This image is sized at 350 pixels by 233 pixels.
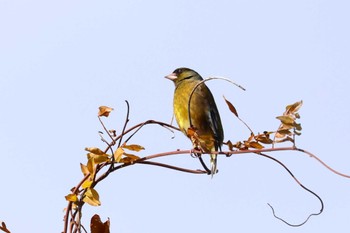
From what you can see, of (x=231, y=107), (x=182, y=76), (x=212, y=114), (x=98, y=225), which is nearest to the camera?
(x=98, y=225)

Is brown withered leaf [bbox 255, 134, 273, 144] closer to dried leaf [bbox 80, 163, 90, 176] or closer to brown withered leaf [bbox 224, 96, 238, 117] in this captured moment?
brown withered leaf [bbox 224, 96, 238, 117]

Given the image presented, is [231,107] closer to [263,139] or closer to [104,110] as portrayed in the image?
[263,139]

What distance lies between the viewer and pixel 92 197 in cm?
153

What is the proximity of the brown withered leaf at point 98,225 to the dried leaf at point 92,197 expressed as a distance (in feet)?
0.11

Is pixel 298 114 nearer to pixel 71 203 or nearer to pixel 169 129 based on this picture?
pixel 169 129

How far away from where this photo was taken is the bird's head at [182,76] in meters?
4.70

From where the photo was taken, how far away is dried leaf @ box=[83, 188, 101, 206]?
152 cm

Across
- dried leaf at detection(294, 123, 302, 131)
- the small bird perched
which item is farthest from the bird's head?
dried leaf at detection(294, 123, 302, 131)

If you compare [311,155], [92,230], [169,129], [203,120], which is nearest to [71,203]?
[92,230]

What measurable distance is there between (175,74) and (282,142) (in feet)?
10.8

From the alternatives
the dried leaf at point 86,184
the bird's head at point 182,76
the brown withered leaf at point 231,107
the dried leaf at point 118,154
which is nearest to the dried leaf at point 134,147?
the dried leaf at point 118,154

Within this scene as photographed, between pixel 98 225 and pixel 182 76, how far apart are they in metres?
3.32

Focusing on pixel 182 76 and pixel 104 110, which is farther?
pixel 182 76

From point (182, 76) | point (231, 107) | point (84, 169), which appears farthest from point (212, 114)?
point (84, 169)
